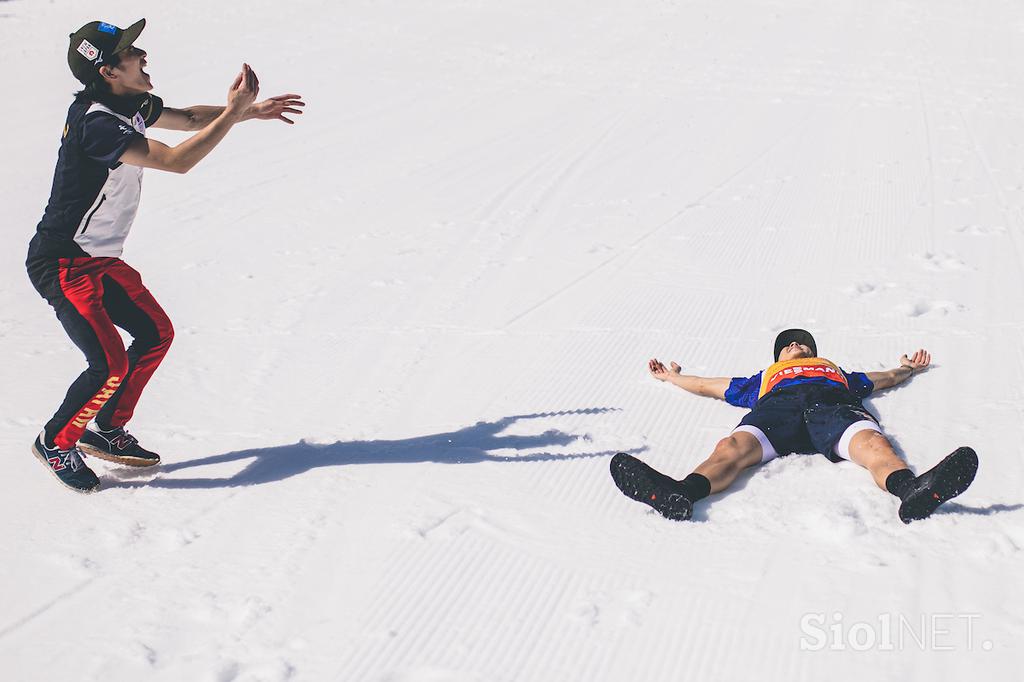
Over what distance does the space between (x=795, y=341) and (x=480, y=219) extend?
12.1 feet

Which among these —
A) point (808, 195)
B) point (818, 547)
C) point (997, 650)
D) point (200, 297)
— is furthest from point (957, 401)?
point (200, 297)

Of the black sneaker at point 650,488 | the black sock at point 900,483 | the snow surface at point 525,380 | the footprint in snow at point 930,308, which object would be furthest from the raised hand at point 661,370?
the footprint in snow at point 930,308

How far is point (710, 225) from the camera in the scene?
25.8 ft

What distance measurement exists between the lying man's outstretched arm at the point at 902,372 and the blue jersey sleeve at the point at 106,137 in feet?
11.7

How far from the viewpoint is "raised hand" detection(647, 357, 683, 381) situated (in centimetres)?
528

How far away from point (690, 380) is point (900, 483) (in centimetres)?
148

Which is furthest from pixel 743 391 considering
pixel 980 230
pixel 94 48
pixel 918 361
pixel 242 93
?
pixel 980 230

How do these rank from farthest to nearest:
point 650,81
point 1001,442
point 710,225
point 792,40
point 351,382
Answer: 1. point 792,40
2. point 650,81
3. point 710,225
4. point 351,382
5. point 1001,442

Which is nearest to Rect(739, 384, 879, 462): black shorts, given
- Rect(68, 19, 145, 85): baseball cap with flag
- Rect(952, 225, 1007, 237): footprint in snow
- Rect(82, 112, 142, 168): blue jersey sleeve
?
Rect(82, 112, 142, 168): blue jersey sleeve

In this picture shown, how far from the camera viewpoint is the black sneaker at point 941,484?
11.8 feet

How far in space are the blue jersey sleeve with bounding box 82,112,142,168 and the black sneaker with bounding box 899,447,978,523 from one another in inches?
127

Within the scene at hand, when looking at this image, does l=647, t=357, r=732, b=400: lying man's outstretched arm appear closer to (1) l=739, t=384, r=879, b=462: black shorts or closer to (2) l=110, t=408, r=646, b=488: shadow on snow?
(1) l=739, t=384, r=879, b=462: black shorts

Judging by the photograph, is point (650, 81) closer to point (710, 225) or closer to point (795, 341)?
point (710, 225)

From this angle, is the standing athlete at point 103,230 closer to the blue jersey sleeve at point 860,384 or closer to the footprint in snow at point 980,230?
the blue jersey sleeve at point 860,384
